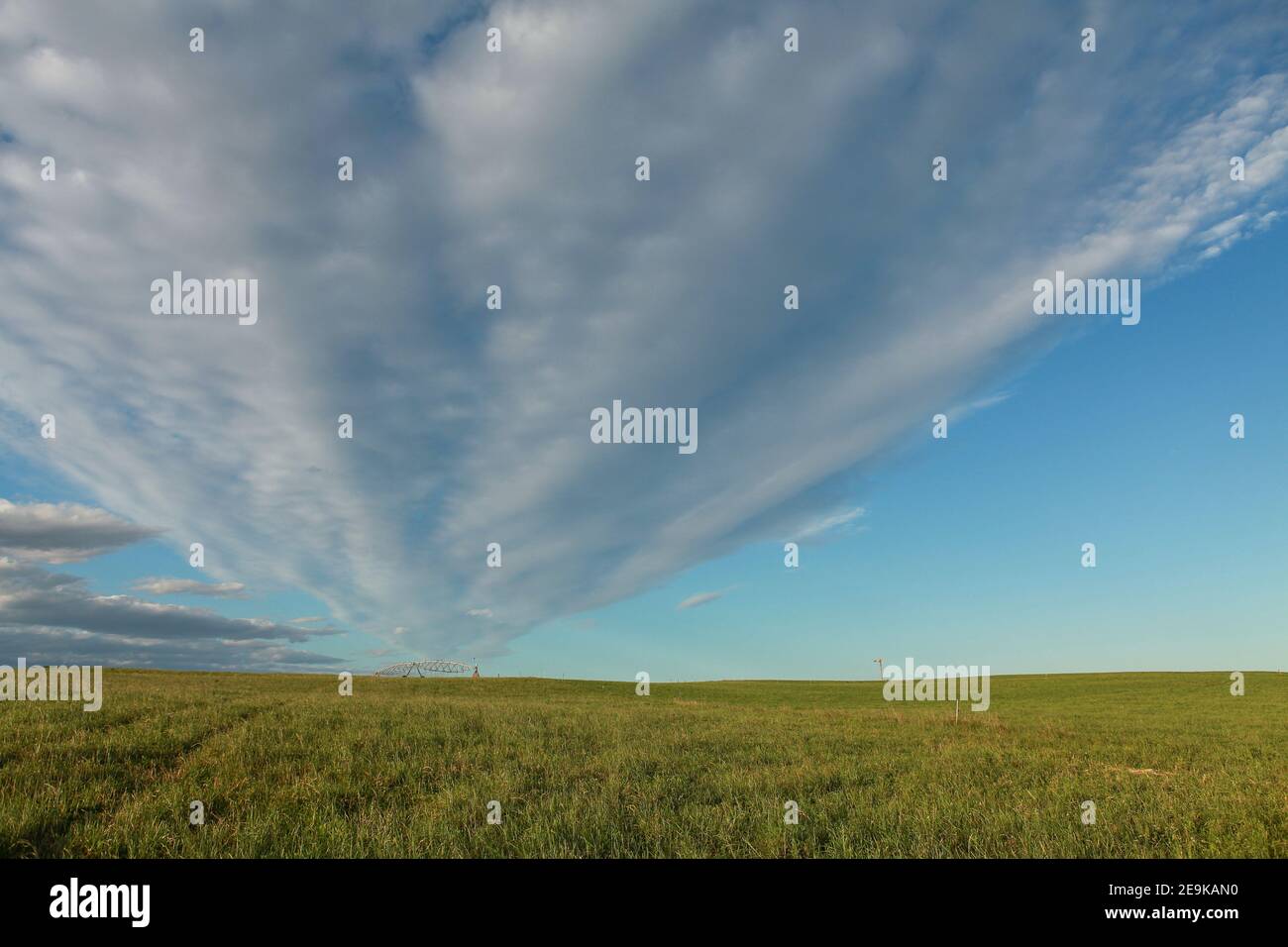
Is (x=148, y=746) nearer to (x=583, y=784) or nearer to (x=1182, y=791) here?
(x=583, y=784)

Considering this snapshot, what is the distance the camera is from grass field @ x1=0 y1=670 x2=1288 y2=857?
29.1ft

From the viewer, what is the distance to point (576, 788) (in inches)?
472

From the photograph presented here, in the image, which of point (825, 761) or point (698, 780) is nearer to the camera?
point (698, 780)

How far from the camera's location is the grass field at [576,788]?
29.1 feet

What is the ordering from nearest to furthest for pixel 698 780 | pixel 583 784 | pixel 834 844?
1. pixel 834 844
2. pixel 583 784
3. pixel 698 780

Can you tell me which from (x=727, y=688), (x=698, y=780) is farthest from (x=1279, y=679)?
(x=698, y=780)
